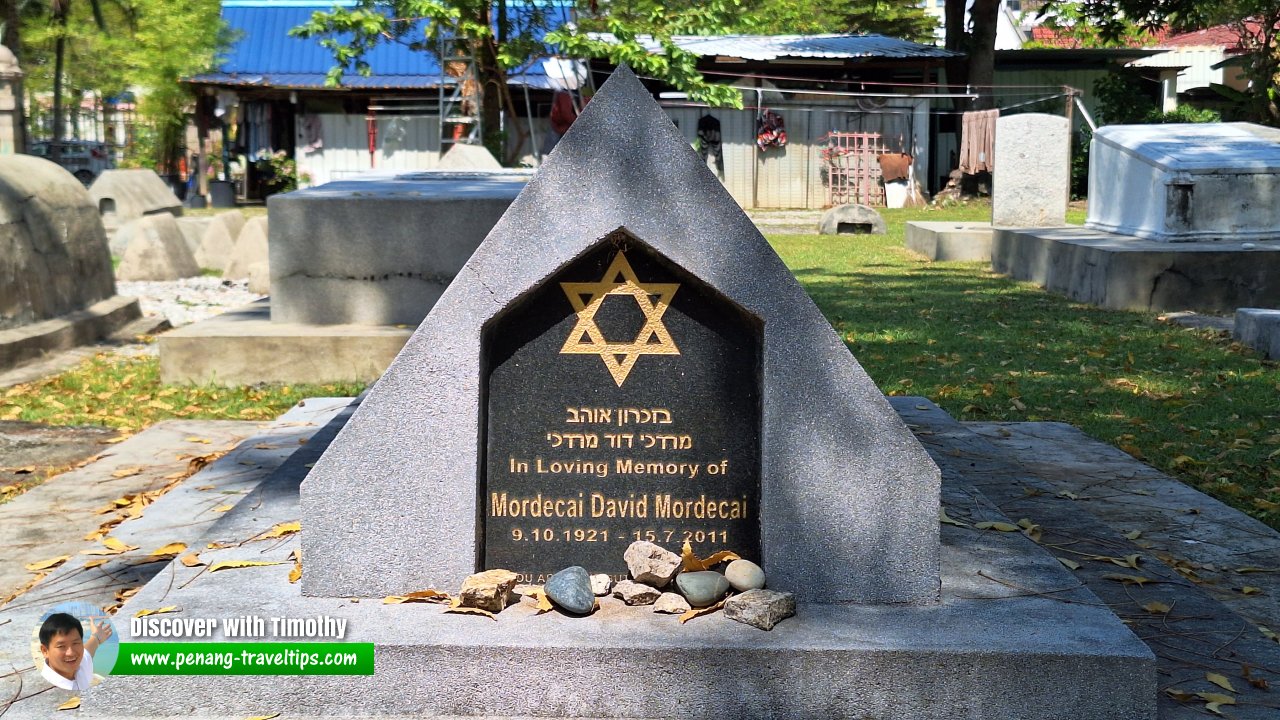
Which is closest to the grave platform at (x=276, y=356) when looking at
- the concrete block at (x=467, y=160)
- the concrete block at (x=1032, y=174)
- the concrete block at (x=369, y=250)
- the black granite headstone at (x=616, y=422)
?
the concrete block at (x=369, y=250)

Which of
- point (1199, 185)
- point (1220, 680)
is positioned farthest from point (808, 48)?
point (1220, 680)

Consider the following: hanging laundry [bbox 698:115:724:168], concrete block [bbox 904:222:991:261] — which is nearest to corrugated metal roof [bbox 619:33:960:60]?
hanging laundry [bbox 698:115:724:168]

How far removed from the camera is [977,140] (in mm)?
24250

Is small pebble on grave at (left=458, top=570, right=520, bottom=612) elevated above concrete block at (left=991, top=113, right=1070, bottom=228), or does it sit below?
below

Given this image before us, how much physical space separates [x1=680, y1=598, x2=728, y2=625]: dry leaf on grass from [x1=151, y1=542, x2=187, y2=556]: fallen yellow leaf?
195 cm

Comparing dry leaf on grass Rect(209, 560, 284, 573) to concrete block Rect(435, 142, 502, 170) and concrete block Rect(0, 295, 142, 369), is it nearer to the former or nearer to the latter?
concrete block Rect(0, 295, 142, 369)

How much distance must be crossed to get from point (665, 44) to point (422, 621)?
59.8 feet

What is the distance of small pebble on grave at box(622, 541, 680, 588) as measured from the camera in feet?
10.7

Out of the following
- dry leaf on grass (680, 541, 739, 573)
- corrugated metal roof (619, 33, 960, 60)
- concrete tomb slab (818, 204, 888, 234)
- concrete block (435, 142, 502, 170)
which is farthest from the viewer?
corrugated metal roof (619, 33, 960, 60)

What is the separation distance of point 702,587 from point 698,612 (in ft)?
0.22

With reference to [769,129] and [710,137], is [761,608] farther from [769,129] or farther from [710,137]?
[769,129]

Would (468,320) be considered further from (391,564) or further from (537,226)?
(391,564)

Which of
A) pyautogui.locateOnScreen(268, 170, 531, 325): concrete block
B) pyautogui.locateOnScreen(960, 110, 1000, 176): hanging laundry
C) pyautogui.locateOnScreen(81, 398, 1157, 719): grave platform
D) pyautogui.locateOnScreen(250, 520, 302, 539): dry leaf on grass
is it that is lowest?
pyautogui.locateOnScreen(81, 398, 1157, 719): grave platform

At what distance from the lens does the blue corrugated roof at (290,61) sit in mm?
28234
